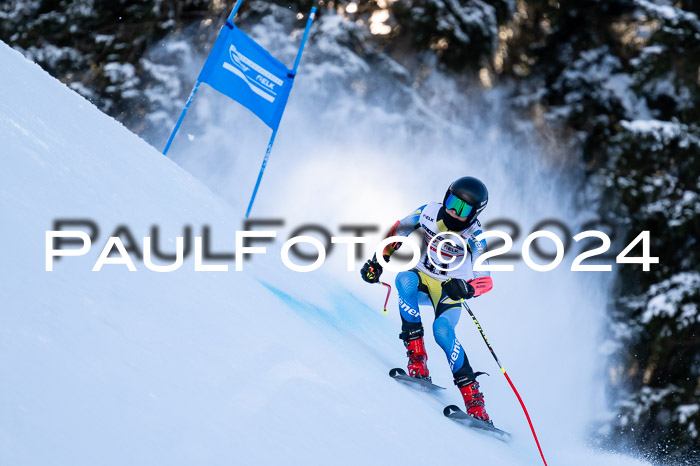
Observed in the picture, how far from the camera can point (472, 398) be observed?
4090mm

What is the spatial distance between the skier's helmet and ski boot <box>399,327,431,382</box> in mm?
791

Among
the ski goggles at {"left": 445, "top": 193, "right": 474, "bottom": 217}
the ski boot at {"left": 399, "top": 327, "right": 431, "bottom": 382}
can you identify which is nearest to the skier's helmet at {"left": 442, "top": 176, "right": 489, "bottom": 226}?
the ski goggles at {"left": 445, "top": 193, "right": 474, "bottom": 217}

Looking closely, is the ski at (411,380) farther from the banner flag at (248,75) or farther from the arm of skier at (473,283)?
the banner flag at (248,75)

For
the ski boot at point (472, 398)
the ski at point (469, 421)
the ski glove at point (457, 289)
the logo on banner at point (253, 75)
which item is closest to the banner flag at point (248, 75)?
the logo on banner at point (253, 75)

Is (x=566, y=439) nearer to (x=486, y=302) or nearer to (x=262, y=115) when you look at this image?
(x=262, y=115)

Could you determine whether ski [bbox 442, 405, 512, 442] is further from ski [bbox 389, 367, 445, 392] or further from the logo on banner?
the logo on banner

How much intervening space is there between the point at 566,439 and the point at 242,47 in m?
4.51

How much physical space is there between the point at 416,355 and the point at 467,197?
998 mm

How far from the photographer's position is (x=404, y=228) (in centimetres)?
456

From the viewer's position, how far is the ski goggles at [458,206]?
4132 mm

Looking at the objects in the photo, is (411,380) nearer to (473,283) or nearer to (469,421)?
(469,421)

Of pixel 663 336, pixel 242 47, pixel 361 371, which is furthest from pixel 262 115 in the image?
pixel 663 336

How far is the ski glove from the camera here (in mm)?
4066

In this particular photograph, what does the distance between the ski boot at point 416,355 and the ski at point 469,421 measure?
391 mm
